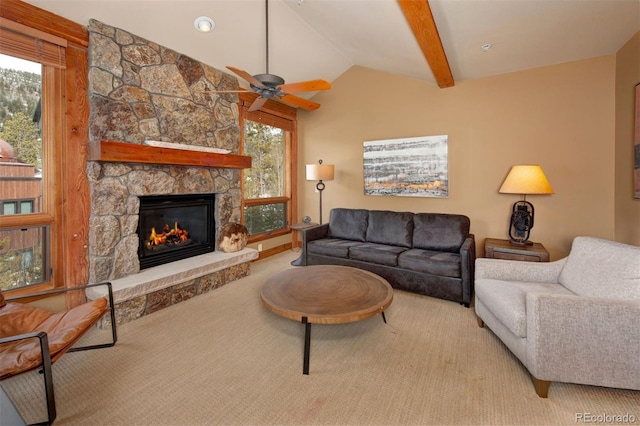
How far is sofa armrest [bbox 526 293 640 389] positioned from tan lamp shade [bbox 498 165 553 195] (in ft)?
6.30

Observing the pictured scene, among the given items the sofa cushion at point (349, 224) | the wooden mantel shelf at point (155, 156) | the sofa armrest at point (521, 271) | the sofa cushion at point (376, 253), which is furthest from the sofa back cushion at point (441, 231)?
the wooden mantel shelf at point (155, 156)

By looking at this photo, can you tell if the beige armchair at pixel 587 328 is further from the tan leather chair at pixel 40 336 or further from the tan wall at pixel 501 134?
the tan leather chair at pixel 40 336

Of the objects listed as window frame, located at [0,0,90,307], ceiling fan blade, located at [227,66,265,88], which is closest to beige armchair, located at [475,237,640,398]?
ceiling fan blade, located at [227,66,265,88]

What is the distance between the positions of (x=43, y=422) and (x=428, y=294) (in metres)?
3.25

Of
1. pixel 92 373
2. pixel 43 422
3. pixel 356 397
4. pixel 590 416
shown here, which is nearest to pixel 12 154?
pixel 92 373

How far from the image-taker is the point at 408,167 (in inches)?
181

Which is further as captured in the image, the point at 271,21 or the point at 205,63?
the point at 205,63

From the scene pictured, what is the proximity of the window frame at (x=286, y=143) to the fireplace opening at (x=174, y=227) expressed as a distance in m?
0.67

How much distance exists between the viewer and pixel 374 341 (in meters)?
2.40

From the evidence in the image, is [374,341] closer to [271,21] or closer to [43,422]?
[43,422]

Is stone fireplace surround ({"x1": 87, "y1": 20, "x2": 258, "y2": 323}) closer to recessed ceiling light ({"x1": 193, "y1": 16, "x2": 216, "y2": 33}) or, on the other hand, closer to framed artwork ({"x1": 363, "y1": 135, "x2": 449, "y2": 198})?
recessed ceiling light ({"x1": 193, "y1": 16, "x2": 216, "y2": 33})

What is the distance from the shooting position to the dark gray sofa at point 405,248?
3.18 metres

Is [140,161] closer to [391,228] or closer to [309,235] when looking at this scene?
[309,235]

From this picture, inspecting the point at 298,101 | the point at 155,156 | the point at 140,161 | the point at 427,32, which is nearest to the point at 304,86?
the point at 427,32
